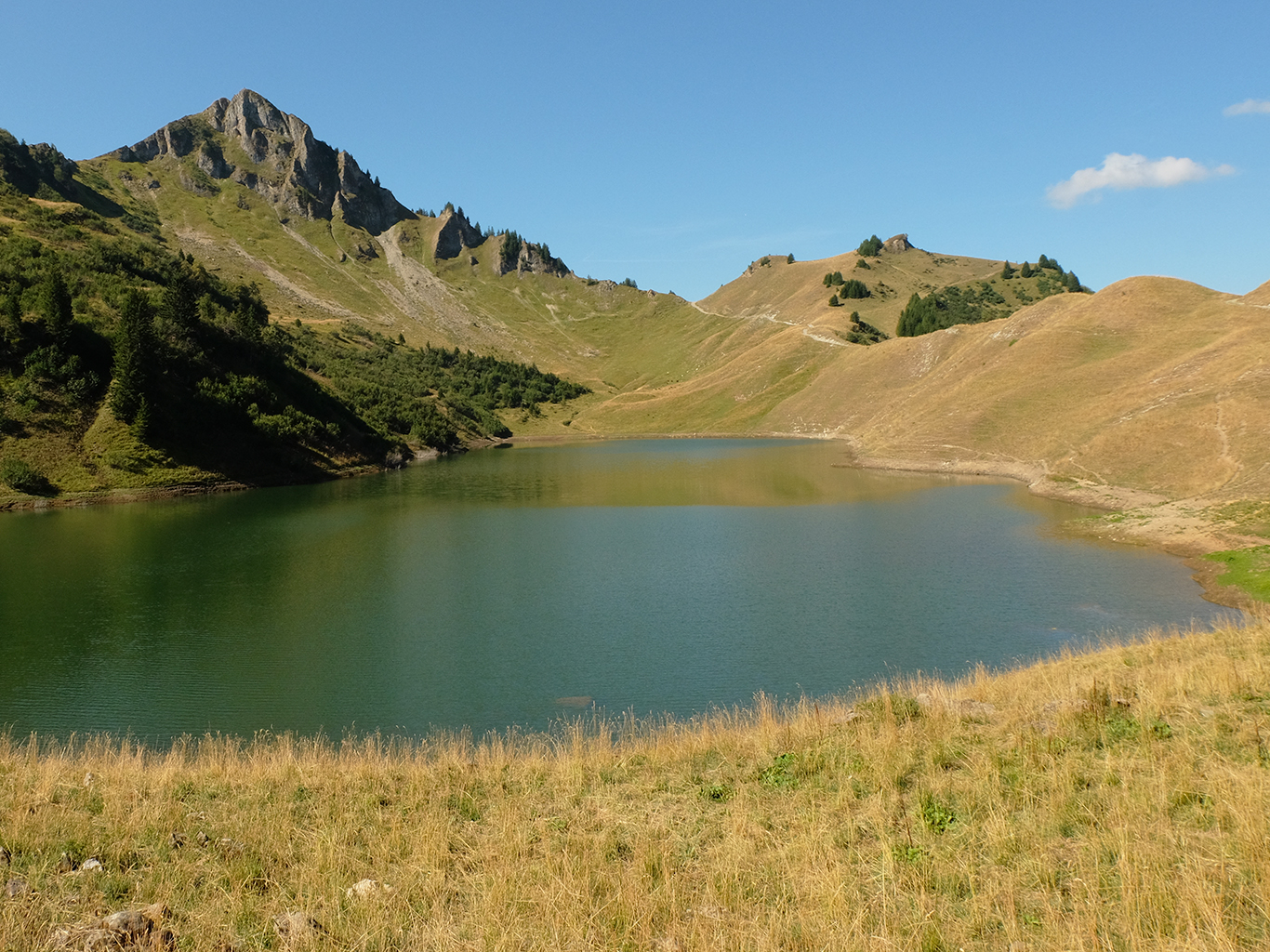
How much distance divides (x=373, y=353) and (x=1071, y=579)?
15902cm

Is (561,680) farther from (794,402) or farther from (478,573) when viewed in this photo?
(794,402)

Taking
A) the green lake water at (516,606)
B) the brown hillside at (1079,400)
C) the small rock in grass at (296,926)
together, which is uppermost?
the brown hillside at (1079,400)

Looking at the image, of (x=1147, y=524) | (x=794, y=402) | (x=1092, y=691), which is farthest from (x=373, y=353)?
(x=1092, y=691)

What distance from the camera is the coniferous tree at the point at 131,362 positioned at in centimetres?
7338

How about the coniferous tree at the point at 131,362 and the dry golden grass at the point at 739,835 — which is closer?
the dry golden grass at the point at 739,835

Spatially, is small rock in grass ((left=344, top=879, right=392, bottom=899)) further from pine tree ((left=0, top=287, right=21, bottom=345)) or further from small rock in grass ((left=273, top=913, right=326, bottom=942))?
pine tree ((left=0, top=287, right=21, bottom=345))

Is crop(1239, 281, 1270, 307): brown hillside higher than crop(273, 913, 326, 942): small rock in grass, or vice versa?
crop(1239, 281, 1270, 307): brown hillside

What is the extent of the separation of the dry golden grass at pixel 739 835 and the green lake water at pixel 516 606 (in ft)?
24.8

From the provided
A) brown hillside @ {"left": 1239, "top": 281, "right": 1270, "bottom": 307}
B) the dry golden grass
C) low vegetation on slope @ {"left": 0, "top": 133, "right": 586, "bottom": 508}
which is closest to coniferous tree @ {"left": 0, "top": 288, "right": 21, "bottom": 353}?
low vegetation on slope @ {"left": 0, "top": 133, "right": 586, "bottom": 508}

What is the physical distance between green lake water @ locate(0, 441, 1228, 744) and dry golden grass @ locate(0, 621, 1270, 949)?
298 inches

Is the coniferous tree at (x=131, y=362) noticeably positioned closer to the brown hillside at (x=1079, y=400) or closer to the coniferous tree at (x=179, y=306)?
the coniferous tree at (x=179, y=306)

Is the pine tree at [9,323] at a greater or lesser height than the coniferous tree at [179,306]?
lesser

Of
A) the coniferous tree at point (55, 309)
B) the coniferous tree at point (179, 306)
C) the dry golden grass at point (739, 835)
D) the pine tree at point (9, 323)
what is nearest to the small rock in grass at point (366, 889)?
the dry golden grass at point (739, 835)

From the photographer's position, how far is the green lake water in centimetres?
2388
